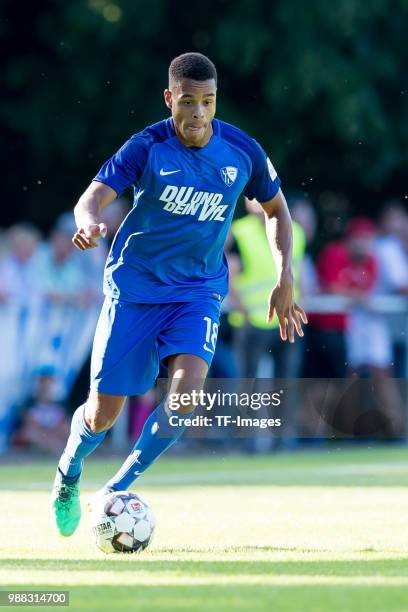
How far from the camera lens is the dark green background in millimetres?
17781

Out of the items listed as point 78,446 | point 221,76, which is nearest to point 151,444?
point 78,446

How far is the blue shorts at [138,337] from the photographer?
8.12 meters

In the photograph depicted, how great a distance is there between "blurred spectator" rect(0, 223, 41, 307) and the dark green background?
333 cm

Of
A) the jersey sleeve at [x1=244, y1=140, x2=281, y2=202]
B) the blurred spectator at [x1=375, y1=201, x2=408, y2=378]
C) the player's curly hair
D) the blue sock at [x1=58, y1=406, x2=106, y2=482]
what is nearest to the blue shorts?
the blue sock at [x1=58, y1=406, x2=106, y2=482]

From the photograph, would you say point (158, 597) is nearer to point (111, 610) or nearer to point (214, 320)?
point (111, 610)

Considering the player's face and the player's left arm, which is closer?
the player's face

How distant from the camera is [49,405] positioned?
15.1 metres

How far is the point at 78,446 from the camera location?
8.30 m

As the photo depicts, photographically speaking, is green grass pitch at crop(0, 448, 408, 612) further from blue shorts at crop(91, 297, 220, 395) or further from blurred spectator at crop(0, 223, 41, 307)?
blurred spectator at crop(0, 223, 41, 307)

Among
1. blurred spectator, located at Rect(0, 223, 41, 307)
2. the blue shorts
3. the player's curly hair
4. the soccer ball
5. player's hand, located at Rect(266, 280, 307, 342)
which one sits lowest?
blurred spectator, located at Rect(0, 223, 41, 307)

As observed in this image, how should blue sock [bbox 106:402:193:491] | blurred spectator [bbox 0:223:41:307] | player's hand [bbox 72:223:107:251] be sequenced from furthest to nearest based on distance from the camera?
blurred spectator [bbox 0:223:41:307] < blue sock [bbox 106:402:193:491] < player's hand [bbox 72:223:107:251]

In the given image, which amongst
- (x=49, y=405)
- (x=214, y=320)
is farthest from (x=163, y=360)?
(x=49, y=405)

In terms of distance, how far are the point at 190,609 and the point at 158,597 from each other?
32cm

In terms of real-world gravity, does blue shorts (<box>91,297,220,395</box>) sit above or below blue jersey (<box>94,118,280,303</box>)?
below
